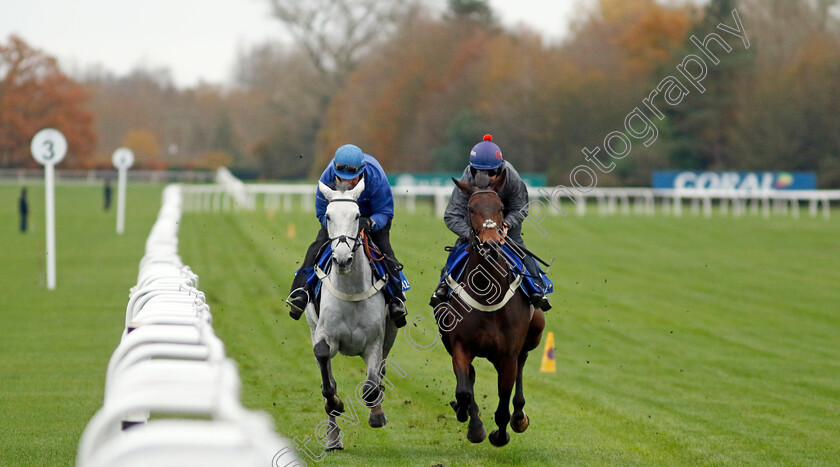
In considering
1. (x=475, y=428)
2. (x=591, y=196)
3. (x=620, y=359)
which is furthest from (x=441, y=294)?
(x=591, y=196)

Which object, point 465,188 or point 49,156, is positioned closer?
point 465,188

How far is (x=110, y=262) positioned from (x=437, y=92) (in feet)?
107

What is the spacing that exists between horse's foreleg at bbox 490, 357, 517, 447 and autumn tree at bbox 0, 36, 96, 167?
6115cm

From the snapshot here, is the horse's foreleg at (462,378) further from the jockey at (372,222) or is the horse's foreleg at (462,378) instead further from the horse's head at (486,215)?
the horse's head at (486,215)

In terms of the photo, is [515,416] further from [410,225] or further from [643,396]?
[410,225]

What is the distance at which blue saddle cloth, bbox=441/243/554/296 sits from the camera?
6629 millimetres

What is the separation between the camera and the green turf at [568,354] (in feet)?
22.8

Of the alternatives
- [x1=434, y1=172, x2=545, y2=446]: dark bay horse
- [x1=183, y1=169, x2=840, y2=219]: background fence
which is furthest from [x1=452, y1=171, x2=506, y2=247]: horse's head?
[x1=183, y1=169, x2=840, y2=219]: background fence

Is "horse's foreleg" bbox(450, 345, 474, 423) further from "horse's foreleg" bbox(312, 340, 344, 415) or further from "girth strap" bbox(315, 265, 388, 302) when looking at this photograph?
"horse's foreleg" bbox(312, 340, 344, 415)

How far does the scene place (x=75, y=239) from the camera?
87.2ft

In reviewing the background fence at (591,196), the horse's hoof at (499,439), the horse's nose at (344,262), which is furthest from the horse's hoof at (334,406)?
the background fence at (591,196)

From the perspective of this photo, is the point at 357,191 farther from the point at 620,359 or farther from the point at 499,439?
the point at 620,359

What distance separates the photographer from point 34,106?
64750mm

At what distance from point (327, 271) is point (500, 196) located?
1.25m
